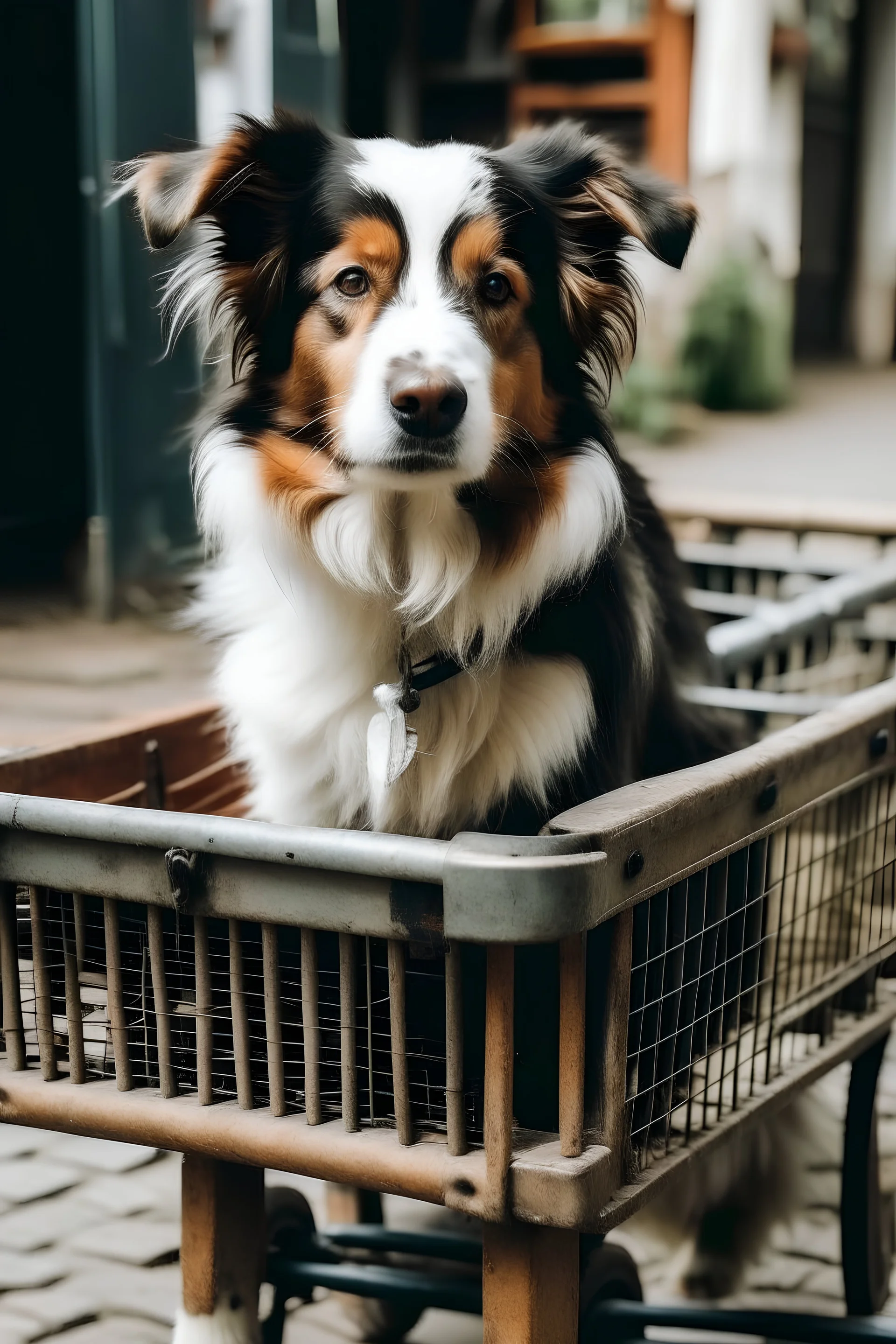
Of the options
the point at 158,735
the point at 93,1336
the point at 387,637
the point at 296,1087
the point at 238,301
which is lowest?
the point at 93,1336

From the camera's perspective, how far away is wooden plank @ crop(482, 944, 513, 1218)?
4.12 ft

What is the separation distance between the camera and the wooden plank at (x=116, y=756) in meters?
1.78

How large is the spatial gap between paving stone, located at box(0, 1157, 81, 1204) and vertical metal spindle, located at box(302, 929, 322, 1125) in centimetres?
142

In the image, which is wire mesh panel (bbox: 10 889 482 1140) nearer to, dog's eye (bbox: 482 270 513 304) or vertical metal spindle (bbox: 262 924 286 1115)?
vertical metal spindle (bbox: 262 924 286 1115)

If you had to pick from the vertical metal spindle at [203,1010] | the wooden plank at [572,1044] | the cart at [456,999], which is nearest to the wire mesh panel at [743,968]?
the cart at [456,999]

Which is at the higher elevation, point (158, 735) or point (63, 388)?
point (63, 388)

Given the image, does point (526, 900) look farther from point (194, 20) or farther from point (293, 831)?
point (194, 20)

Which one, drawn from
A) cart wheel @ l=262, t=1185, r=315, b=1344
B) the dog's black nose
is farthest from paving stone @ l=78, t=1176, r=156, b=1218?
the dog's black nose

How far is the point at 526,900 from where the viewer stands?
120 centimetres

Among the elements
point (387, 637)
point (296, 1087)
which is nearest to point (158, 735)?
point (387, 637)

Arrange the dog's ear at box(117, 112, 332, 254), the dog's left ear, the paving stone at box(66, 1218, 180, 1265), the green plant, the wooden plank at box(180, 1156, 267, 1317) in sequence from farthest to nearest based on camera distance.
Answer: the green plant, the paving stone at box(66, 1218, 180, 1265), the dog's left ear, the dog's ear at box(117, 112, 332, 254), the wooden plank at box(180, 1156, 267, 1317)

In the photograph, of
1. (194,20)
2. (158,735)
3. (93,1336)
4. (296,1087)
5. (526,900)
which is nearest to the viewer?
(526,900)

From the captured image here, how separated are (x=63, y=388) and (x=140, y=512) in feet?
3.26

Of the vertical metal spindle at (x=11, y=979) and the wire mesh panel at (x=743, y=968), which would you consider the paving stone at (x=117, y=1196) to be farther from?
the vertical metal spindle at (x=11, y=979)
